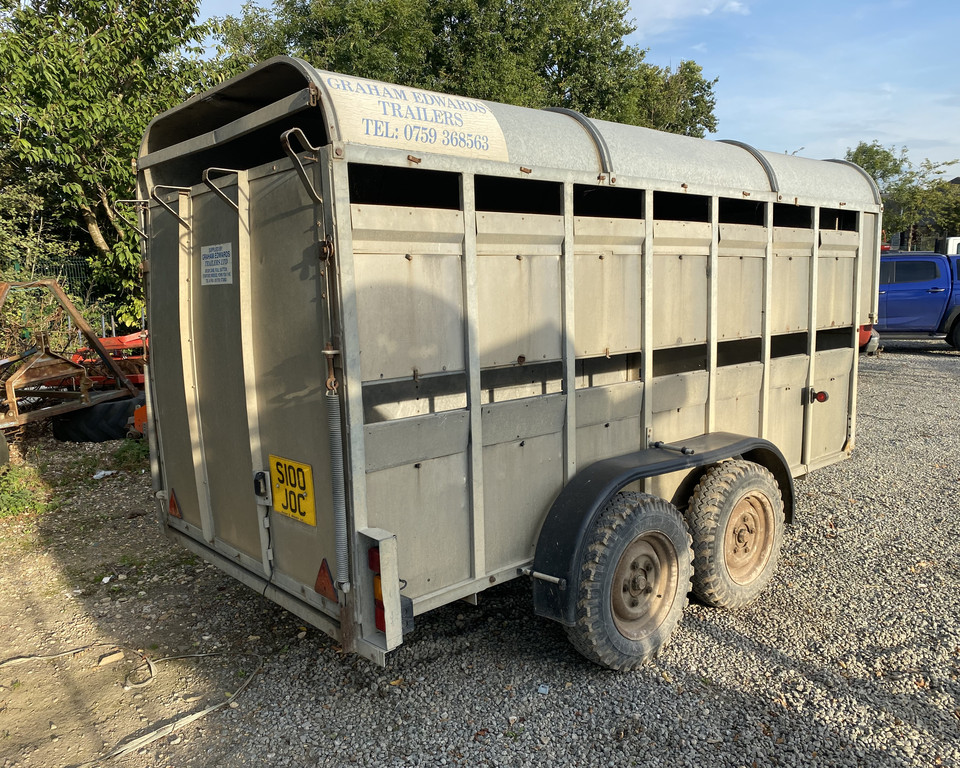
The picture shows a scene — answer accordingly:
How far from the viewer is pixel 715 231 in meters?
4.03

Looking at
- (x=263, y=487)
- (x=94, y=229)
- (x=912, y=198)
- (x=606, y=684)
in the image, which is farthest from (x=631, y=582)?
(x=912, y=198)

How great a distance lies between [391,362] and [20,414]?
674 cm

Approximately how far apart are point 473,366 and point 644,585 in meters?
1.53

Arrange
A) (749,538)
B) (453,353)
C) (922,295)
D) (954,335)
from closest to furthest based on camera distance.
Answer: (453,353) < (749,538) < (954,335) < (922,295)

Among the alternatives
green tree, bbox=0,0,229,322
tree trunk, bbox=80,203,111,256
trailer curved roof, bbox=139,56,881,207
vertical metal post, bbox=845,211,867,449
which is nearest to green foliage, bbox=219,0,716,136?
green tree, bbox=0,0,229,322

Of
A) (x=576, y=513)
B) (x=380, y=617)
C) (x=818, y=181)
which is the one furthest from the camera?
(x=818, y=181)

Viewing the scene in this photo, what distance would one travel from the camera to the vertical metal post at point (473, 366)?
2951mm

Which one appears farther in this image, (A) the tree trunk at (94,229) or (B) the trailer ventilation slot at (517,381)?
(A) the tree trunk at (94,229)

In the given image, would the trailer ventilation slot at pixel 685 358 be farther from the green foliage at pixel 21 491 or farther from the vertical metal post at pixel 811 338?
the green foliage at pixel 21 491

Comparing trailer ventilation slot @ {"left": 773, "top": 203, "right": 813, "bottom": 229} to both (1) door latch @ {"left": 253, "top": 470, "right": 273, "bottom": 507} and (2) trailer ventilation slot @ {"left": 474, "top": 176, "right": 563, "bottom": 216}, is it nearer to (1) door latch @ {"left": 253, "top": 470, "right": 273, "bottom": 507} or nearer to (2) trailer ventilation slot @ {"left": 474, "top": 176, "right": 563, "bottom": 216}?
(2) trailer ventilation slot @ {"left": 474, "top": 176, "right": 563, "bottom": 216}

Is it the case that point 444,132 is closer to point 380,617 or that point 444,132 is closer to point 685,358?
point 380,617

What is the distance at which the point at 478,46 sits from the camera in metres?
18.6

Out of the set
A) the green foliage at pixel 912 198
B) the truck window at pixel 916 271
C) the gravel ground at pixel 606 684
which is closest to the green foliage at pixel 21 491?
the gravel ground at pixel 606 684

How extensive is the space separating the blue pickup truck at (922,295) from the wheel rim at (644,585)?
14.2m
